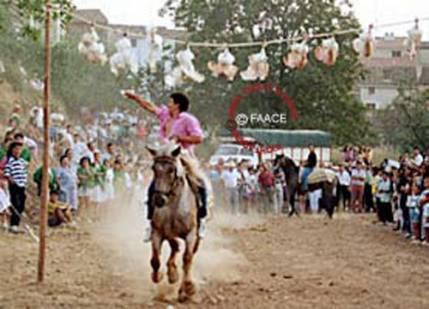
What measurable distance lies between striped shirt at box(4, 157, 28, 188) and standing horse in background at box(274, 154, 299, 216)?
37.3 ft

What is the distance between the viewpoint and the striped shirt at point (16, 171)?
58.0 feet

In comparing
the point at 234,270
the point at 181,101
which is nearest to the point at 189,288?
the point at 181,101

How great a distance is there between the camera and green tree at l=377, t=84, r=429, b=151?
131 ft

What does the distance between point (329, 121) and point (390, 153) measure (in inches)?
301

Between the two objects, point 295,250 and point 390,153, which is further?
point 390,153

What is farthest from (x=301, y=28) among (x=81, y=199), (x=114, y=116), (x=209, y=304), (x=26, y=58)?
(x=209, y=304)

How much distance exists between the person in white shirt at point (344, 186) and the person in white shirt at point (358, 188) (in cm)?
20

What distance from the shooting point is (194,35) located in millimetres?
42000

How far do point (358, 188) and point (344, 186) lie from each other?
48 cm

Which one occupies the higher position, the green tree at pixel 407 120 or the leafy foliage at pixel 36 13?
the leafy foliage at pixel 36 13

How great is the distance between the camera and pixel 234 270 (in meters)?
13.8

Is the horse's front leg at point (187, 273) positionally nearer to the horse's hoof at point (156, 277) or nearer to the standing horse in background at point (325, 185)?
the horse's hoof at point (156, 277)

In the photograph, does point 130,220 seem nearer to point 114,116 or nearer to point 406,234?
point 406,234

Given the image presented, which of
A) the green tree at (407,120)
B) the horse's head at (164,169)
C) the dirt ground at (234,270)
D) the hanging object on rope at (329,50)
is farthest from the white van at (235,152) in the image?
the horse's head at (164,169)
